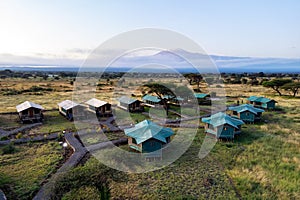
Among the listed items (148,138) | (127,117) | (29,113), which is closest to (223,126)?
(148,138)

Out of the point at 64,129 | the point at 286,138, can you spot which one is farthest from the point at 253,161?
the point at 64,129

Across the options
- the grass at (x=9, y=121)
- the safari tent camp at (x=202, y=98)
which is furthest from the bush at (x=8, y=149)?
the safari tent camp at (x=202, y=98)

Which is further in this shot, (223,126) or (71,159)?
(223,126)

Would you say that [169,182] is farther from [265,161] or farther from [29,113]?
[29,113]

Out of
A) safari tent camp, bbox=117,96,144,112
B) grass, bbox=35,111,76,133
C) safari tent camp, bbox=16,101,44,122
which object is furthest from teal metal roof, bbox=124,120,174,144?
safari tent camp, bbox=16,101,44,122

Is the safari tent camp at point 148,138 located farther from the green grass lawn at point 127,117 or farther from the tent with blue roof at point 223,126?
the green grass lawn at point 127,117

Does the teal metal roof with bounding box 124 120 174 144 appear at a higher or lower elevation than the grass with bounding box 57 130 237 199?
higher

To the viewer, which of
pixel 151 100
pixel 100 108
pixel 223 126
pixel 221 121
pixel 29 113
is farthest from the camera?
pixel 151 100

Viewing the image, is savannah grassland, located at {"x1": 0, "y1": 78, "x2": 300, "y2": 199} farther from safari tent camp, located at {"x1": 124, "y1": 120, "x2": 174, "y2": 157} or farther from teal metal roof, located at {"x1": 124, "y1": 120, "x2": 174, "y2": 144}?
teal metal roof, located at {"x1": 124, "y1": 120, "x2": 174, "y2": 144}
